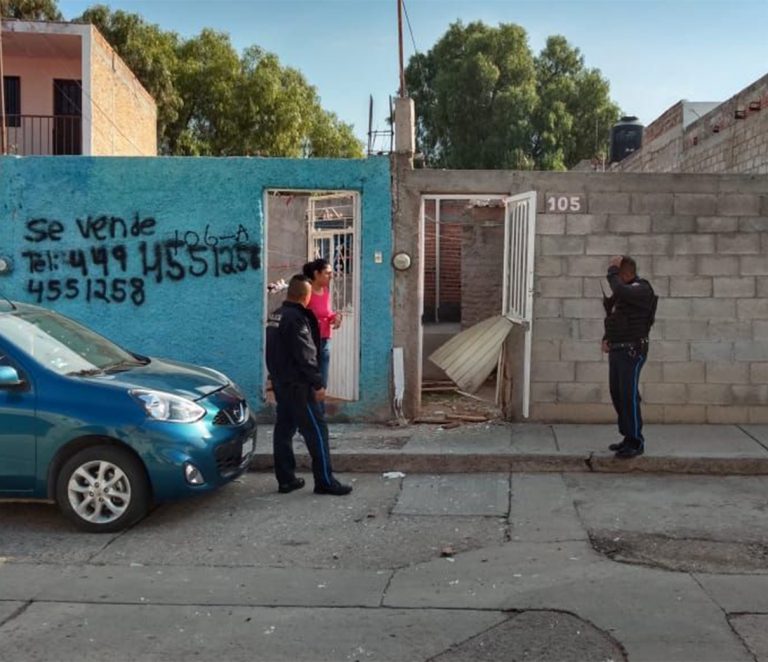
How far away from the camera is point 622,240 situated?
820cm

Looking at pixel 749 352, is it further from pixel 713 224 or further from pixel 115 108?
pixel 115 108

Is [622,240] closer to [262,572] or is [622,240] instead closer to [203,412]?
[203,412]

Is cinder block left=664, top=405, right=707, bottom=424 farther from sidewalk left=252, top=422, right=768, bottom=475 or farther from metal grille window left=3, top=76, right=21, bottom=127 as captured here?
metal grille window left=3, top=76, right=21, bottom=127

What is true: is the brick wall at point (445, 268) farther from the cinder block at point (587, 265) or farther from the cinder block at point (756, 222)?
the cinder block at point (756, 222)

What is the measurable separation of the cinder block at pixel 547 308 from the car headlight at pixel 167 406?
12.4ft

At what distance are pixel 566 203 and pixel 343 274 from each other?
2.52 m

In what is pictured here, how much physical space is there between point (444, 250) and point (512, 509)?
306 inches

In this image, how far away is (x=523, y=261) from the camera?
8.42 meters

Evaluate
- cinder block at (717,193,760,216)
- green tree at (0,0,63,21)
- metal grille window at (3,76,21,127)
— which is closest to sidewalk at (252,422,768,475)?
cinder block at (717,193,760,216)

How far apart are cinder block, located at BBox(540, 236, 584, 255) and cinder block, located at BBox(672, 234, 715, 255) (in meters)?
0.93

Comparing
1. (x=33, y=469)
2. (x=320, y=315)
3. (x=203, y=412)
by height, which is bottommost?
(x=33, y=469)

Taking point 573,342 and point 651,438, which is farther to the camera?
point 573,342

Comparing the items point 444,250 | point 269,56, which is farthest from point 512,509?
point 269,56

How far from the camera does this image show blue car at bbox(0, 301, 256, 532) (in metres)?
5.54
